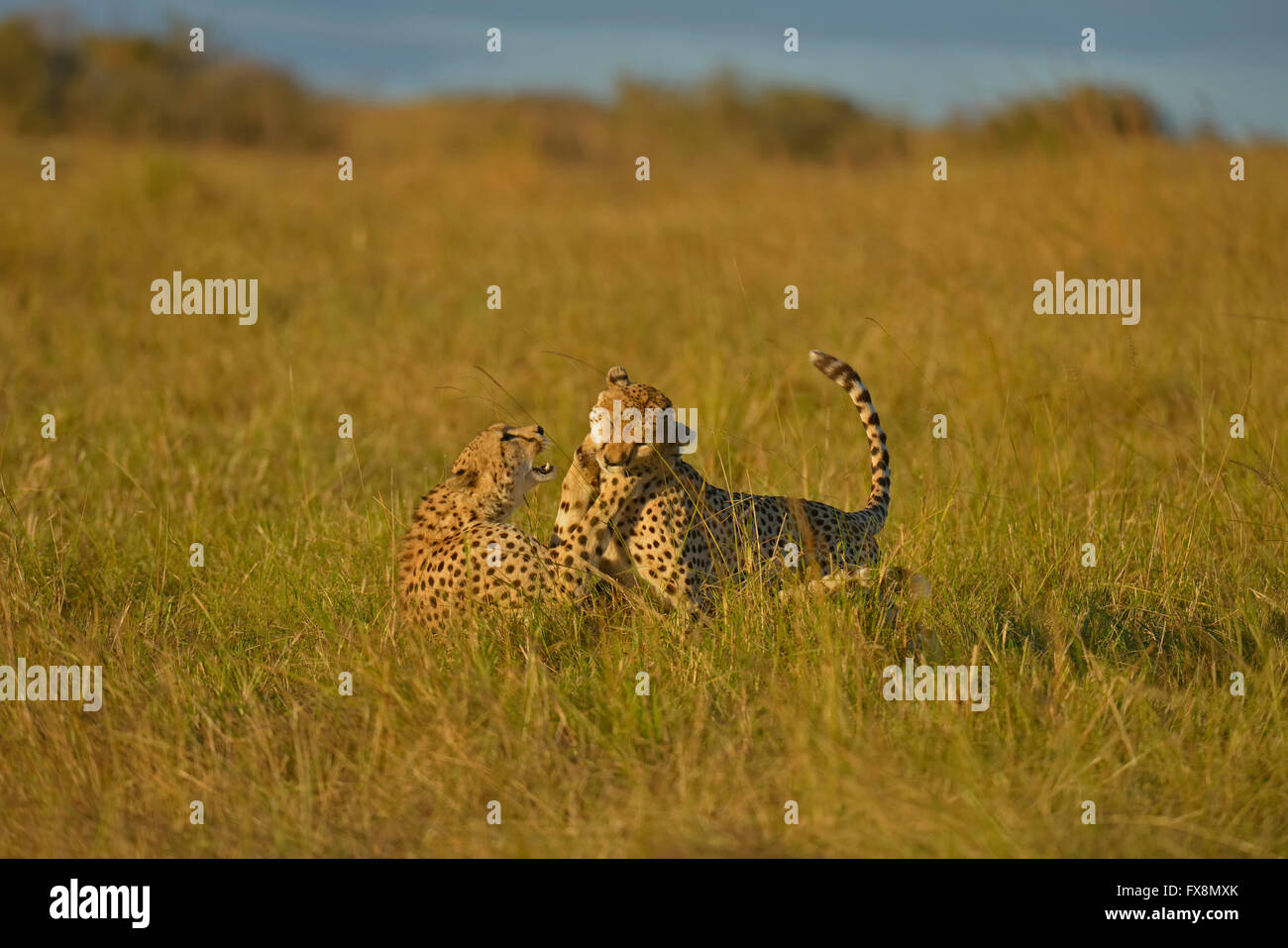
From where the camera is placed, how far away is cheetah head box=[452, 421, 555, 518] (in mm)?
3943

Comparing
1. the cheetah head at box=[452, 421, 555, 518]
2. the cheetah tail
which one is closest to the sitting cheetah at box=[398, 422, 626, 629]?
the cheetah head at box=[452, 421, 555, 518]

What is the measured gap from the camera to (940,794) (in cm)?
285

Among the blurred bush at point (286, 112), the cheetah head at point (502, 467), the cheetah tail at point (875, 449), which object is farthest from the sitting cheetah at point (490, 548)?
the blurred bush at point (286, 112)

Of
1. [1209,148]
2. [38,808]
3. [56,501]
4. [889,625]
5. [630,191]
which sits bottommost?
[38,808]

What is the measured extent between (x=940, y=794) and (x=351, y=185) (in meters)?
11.9

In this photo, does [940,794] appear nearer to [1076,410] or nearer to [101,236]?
[1076,410]

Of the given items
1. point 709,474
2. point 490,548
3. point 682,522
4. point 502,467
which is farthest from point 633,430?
point 709,474

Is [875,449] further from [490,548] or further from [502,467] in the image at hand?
[490,548]

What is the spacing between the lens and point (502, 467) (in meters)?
3.93

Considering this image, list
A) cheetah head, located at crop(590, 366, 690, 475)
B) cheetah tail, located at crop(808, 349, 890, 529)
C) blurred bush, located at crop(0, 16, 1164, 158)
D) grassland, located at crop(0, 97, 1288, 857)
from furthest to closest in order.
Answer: blurred bush, located at crop(0, 16, 1164, 158) < cheetah tail, located at crop(808, 349, 890, 529) < cheetah head, located at crop(590, 366, 690, 475) < grassland, located at crop(0, 97, 1288, 857)

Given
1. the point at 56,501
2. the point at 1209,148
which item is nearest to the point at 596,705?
the point at 56,501

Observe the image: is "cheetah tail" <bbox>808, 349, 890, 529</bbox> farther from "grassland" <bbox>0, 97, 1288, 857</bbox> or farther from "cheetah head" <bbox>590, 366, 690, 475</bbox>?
"cheetah head" <bbox>590, 366, 690, 475</bbox>

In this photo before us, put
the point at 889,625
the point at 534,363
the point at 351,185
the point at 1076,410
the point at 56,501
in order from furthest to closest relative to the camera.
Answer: the point at 351,185 < the point at 534,363 < the point at 1076,410 < the point at 56,501 < the point at 889,625

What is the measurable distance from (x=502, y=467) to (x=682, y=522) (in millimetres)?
639
